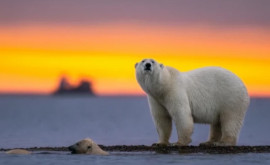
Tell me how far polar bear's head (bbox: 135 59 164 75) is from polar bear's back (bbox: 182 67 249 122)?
169 cm

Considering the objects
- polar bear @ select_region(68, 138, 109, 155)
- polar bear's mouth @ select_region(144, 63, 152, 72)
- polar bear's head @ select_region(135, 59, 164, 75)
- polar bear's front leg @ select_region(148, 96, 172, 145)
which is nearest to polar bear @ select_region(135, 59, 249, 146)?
polar bear's front leg @ select_region(148, 96, 172, 145)

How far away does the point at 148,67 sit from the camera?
22.5m

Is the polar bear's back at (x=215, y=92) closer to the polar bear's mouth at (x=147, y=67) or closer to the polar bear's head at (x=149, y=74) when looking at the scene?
the polar bear's head at (x=149, y=74)

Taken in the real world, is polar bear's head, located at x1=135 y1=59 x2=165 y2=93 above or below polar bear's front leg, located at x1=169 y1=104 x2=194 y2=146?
above

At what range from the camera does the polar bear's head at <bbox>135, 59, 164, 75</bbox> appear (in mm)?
22473

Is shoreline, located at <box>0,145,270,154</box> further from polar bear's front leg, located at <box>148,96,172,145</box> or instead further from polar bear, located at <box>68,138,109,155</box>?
polar bear, located at <box>68,138,109,155</box>

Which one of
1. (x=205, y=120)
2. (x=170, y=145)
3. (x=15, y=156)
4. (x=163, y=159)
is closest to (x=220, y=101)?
(x=205, y=120)

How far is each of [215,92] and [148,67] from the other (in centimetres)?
306

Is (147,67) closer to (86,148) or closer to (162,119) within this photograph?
(162,119)

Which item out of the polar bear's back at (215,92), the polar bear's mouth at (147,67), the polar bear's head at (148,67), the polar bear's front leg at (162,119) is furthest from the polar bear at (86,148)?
the polar bear's back at (215,92)

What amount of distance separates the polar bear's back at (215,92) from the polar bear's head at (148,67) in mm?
1688

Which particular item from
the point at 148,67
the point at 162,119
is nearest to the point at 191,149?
the point at 162,119

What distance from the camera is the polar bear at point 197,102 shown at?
23391 mm

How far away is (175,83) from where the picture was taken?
2367 cm
